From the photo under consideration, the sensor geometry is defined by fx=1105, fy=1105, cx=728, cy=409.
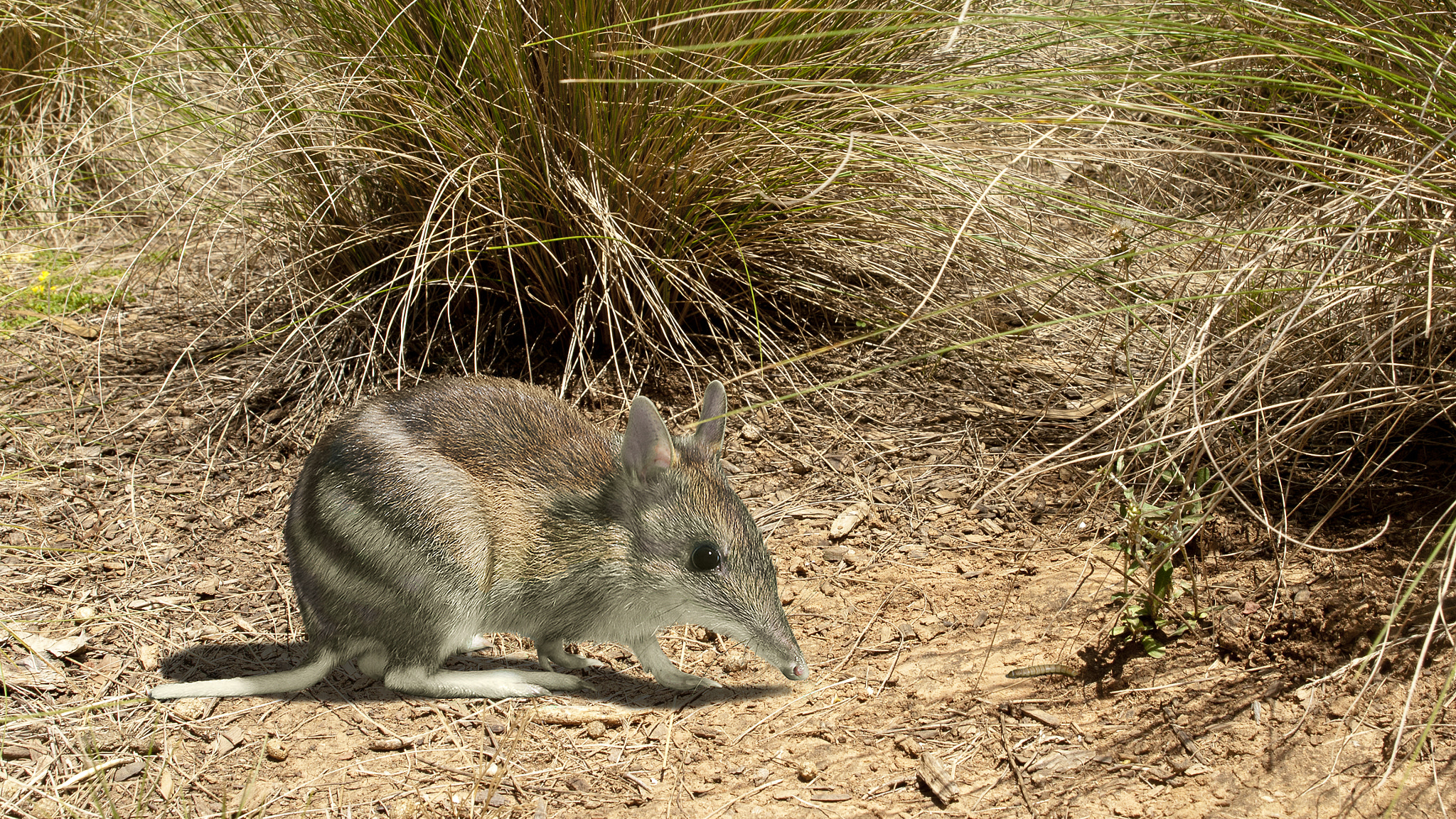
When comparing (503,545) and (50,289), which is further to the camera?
(50,289)

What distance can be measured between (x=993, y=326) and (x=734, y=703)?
2.12 m

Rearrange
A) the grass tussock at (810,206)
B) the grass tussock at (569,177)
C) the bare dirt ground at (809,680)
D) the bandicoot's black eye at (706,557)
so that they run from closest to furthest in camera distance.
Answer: the bare dirt ground at (809,680) → the bandicoot's black eye at (706,557) → the grass tussock at (810,206) → the grass tussock at (569,177)

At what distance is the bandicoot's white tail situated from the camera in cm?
327

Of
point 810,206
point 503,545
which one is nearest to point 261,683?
point 503,545

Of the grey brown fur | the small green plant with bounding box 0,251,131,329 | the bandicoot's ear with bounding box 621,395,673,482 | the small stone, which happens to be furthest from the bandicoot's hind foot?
the small green plant with bounding box 0,251,131,329

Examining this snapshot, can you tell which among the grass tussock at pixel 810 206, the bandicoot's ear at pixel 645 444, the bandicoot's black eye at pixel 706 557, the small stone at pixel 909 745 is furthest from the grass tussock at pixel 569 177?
the small stone at pixel 909 745

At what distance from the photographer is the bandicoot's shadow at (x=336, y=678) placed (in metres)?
3.47

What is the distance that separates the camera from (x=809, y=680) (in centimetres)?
343

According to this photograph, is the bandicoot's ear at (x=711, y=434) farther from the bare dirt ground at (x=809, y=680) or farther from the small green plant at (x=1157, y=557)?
the small green plant at (x=1157, y=557)

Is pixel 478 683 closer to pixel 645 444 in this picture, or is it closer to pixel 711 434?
pixel 645 444

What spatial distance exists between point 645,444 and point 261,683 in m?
1.35

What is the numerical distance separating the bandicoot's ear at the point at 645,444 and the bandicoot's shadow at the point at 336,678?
706 millimetres

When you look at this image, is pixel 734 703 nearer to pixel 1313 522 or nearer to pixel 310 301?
pixel 1313 522

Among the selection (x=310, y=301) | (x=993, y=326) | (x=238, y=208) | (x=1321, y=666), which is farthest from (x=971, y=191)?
(x=238, y=208)
